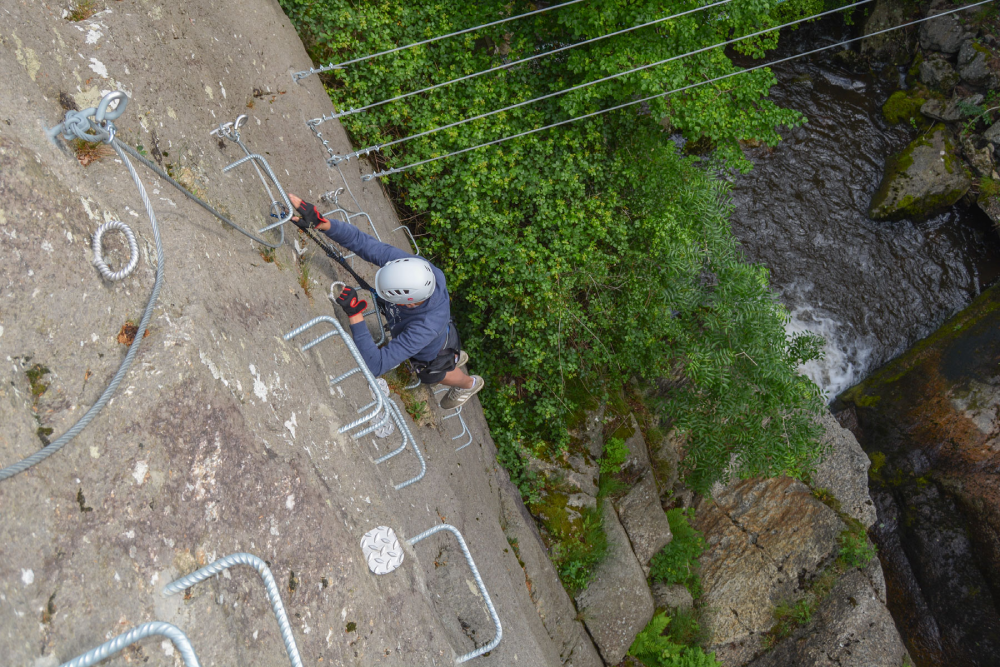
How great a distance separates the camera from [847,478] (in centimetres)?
950

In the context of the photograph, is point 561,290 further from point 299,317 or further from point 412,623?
point 412,623

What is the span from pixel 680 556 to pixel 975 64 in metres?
12.6

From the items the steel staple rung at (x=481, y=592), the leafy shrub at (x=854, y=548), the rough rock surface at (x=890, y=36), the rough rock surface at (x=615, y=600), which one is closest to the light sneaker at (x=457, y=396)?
the steel staple rung at (x=481, y=592)

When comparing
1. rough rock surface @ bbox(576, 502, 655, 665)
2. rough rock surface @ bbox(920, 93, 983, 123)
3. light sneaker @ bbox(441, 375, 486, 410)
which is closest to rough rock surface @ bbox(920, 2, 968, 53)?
rough rock surface @ bbox(920, 93, 983, 123)

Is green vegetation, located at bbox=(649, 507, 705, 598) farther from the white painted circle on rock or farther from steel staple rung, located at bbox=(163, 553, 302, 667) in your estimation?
steel staple rung, located at bbox=(163, 553, 302, 667)

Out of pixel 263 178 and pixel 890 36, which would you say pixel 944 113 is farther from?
pixel 263 178

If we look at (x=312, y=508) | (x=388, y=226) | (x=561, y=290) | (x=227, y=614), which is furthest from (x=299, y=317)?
(x=561, y=290)

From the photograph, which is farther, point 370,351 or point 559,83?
point 559,83

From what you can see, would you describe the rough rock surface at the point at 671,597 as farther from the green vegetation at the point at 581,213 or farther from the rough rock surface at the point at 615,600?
the green vegetation at the point at 581,213

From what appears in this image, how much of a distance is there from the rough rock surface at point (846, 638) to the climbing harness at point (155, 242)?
990 cm

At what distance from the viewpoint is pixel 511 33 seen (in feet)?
25.6

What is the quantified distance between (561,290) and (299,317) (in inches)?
171

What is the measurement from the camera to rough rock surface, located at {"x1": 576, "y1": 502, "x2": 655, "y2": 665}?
7.38 m

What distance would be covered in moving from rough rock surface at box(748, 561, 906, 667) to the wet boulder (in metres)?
11.1
